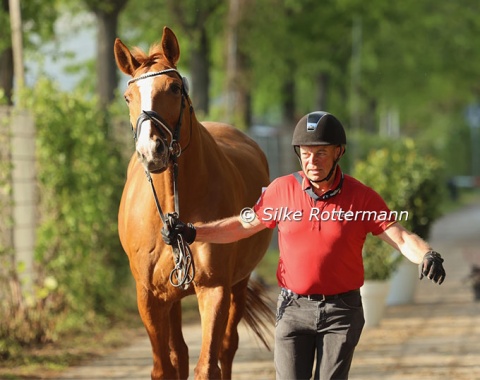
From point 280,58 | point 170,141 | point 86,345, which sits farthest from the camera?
point 280,58

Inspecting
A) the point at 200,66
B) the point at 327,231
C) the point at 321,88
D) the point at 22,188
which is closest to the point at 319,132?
the point at 327,231

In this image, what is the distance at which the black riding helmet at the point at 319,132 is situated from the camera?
4.91 metres

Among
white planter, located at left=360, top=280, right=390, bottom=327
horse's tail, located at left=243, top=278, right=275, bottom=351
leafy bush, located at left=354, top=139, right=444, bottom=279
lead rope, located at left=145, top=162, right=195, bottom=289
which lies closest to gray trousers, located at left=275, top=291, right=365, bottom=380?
lead rope, located at left=145, top=162, right=195, bottom=289

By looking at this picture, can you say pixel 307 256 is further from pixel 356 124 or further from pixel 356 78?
pixel 356 124

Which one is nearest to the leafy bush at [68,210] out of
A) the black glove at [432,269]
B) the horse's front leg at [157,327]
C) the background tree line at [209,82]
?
the background tree line at [209,82]

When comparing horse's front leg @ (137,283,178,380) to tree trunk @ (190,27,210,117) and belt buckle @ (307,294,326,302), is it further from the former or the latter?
tree trunk @ (190,27,210,117)

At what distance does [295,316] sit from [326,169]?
28.9 inches

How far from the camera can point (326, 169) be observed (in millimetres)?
4945

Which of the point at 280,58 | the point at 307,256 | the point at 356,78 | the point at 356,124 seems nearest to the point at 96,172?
the point at 307,256

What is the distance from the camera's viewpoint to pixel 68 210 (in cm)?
1042

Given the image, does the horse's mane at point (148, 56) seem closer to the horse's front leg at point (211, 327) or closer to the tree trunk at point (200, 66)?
the horse's front leg at point (211, 327)

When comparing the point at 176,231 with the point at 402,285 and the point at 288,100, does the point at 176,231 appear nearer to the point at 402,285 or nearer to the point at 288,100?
the point at 402,285

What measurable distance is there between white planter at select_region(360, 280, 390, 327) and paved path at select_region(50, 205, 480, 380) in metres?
0.12

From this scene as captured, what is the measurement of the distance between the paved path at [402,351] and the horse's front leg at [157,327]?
1936 millimetres
